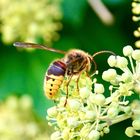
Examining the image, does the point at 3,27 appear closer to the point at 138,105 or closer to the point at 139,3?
the point at 139,3

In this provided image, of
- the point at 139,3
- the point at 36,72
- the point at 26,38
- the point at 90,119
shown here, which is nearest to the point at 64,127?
the point at 90,119

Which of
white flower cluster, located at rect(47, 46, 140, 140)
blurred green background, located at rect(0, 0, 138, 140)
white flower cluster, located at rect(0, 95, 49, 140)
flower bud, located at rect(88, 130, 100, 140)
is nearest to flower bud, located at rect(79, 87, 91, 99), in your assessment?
white flower cluster, located at rect(47, 46, 140, 140)

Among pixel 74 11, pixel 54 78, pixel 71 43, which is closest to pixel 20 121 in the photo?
pixel 71 43

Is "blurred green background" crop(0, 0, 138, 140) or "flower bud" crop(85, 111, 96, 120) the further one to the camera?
"blurred green background" crop(0, 0, 138, 140)

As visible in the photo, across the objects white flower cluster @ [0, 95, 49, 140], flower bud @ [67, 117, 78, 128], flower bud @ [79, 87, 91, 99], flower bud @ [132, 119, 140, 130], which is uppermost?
white flower cluster @ [0, 95, 49, 140]

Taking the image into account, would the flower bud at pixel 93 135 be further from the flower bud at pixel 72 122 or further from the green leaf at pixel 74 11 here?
the green leaf at pixel 74 11

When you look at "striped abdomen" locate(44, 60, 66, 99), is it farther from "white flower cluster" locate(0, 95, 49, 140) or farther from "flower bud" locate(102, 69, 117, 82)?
"white flower cluster" locate(0, 95, 49, 140)

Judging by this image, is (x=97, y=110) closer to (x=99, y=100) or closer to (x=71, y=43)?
(x=99, y=100)
